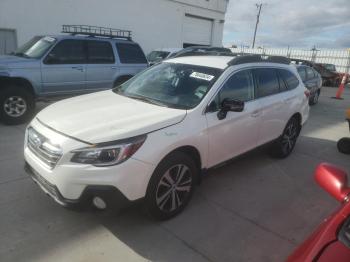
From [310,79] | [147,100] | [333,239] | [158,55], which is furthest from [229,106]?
[158,55]

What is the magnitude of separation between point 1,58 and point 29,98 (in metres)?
1.06

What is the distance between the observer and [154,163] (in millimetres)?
2865

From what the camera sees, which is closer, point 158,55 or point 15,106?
point 15,106

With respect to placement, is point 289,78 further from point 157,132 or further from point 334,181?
point 334,181

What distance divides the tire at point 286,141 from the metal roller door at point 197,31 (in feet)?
51.8

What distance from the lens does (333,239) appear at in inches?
61.7

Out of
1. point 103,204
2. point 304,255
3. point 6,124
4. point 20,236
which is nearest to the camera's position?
point 304,255

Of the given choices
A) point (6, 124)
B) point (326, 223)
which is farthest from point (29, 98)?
point (326, 223)

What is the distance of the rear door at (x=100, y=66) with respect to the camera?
7.57m

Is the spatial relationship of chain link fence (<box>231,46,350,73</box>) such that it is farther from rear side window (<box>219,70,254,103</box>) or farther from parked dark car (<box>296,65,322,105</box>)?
rear side window (<box>219,70,254,103</box>)

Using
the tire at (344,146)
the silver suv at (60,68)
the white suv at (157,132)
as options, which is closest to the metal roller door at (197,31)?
the silver suv at (60,68)

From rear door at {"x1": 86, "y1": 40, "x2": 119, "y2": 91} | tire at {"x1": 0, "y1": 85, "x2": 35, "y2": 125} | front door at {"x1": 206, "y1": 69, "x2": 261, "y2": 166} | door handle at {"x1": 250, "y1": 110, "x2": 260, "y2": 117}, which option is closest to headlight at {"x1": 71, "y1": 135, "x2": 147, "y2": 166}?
front door at {"x1": 206, "y1": 69, "x2": 261, "y2": 166}

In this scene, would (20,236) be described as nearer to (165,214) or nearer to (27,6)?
(165,214)

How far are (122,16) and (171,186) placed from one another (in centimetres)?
1486
